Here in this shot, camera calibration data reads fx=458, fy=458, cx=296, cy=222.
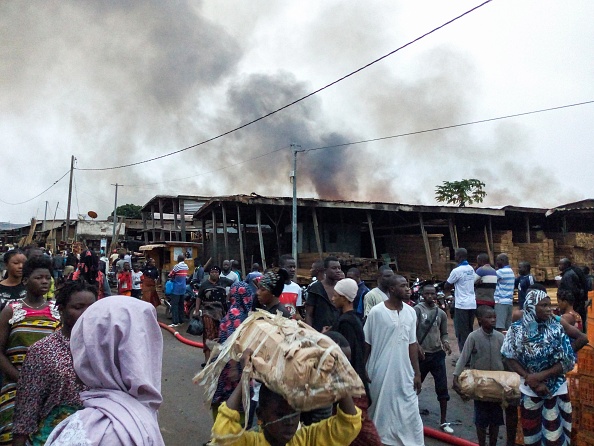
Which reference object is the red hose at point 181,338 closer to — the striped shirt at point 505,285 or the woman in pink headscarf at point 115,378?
the striped shirt at point 505,285

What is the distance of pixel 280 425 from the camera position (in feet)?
6.06

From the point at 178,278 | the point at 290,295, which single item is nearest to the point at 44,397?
the point at 290,295

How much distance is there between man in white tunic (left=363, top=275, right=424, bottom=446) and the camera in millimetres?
3910

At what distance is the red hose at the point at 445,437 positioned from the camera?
4488 millimetres

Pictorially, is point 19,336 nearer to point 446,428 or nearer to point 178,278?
point 446,428

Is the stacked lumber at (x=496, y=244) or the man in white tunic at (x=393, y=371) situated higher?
the stacked lumber at (x=496, y=244)

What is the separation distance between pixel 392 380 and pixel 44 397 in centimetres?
272

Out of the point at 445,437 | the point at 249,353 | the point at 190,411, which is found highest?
the point at 249,353

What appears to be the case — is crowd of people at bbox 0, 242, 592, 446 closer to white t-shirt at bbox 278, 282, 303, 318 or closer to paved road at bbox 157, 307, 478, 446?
white t-shirt at bbox 278, 282, 303, 318

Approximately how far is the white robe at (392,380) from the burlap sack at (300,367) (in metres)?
2.32

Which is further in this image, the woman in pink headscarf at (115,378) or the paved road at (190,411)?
the paved road at (190,411)

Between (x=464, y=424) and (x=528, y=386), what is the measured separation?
1.67 metres

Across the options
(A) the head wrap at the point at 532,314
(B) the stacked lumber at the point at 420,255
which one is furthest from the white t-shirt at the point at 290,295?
(B) the stacked lumber at the point at 420,255

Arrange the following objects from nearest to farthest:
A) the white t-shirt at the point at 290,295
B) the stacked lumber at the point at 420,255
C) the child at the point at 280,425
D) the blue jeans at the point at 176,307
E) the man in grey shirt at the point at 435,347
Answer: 1. the child at the point at 280,425
2. the man in grey shirt at the point at 435,347
3. the white t-shirt at the point at 290,295
4. the blue jeans at the point at 176,307
5. the stacked lumber at the point at 420,255
